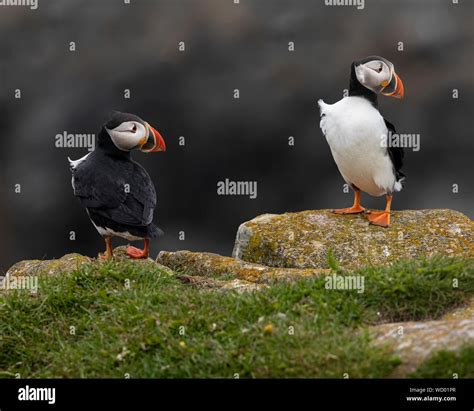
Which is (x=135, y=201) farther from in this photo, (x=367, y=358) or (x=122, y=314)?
(x=367, y=358)

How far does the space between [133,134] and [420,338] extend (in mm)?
4234

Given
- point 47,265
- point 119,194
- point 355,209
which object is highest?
point 119,194

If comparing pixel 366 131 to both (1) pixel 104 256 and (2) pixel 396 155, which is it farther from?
(1) pixel 104 256

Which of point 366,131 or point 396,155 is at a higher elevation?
point 366,131

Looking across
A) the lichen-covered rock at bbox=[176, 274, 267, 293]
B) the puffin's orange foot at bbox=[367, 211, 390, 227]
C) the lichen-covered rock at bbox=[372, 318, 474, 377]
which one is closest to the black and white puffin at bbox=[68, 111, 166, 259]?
the lichen-covered rock at bbox=[176, 274, 267, 293]

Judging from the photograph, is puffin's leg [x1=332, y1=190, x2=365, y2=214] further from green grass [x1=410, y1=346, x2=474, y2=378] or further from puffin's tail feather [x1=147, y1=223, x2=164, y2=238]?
green grass [x1=410, y1=346, x2=474, y2=378]

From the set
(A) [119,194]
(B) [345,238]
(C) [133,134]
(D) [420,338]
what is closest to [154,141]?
(C) [133,134]

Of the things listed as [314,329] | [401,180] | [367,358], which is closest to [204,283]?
[314,329]

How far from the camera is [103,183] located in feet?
29.8

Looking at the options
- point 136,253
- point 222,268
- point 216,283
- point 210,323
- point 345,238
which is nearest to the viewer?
point 210,323

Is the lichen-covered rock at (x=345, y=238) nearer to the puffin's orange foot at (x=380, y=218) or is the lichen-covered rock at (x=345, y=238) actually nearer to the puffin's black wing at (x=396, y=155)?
the puffin's orange foot at (x=380, y=218)

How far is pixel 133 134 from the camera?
929 centimetres

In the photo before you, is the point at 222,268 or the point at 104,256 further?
the point at 104,256

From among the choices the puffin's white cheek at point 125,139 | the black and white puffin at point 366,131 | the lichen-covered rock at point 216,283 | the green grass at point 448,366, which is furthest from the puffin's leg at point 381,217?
the green grass at point 448,366
